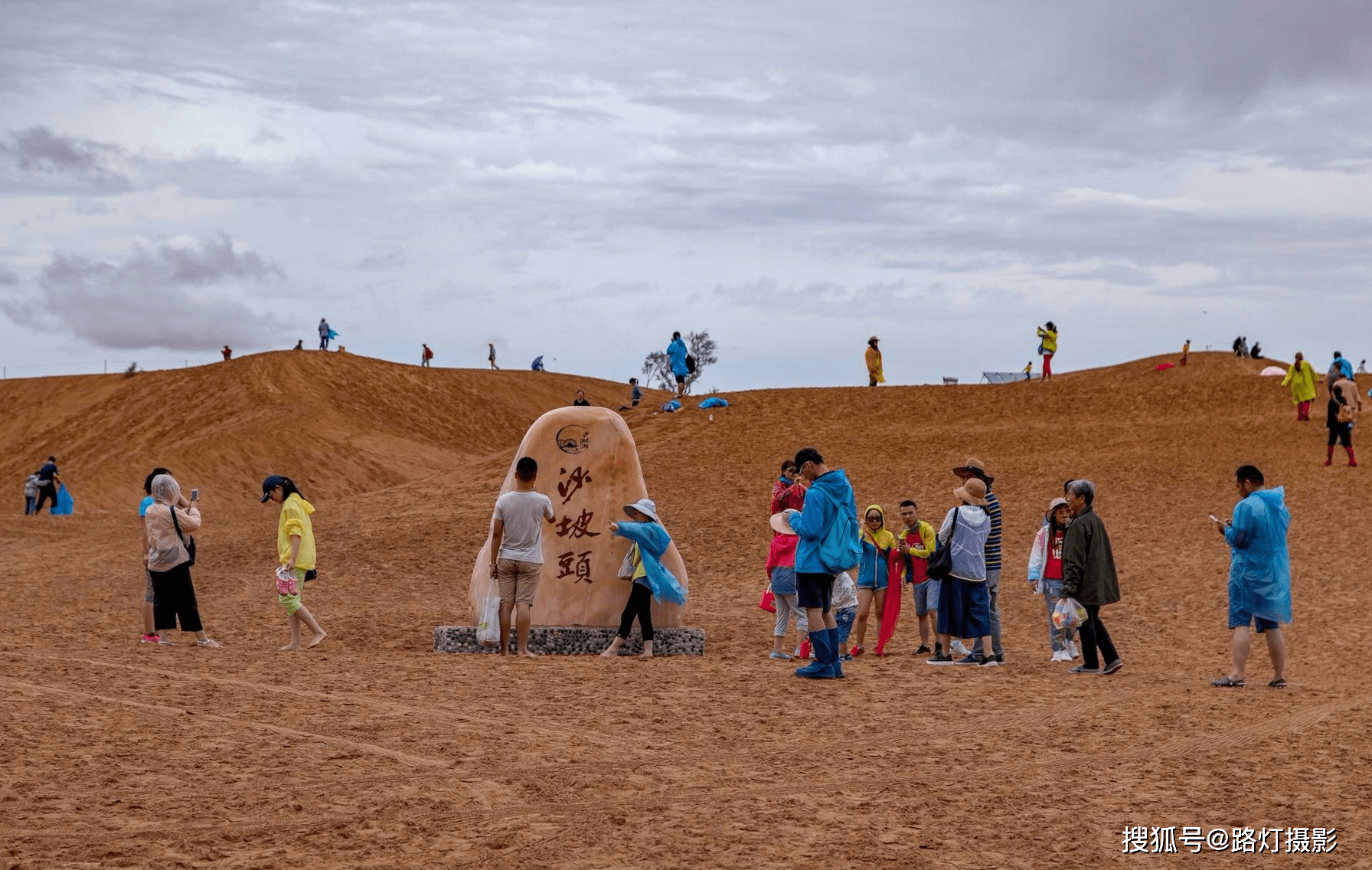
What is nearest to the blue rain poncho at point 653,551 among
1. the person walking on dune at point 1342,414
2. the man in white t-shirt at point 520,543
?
the man in white t-shirt at point 520,543

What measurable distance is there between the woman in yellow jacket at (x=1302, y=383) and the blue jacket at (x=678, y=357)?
1278 centimetres

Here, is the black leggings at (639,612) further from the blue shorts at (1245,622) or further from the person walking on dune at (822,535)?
the blue shorts at (1245,622)

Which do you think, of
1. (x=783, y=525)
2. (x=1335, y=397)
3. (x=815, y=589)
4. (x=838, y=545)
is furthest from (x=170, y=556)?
(x=1335, y=397)

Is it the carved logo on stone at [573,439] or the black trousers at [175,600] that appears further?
the carved logo on stone at [573,439]

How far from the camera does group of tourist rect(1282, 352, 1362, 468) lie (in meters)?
23.5

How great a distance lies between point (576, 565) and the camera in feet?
44.8

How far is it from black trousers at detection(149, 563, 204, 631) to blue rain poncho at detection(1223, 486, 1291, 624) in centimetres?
922

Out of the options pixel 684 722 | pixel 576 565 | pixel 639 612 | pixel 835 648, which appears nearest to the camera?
pixel 684 722

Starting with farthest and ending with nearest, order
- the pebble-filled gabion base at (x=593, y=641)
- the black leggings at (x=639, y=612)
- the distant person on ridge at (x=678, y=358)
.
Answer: the distant person on ridge at (x=678, y=358) < the pebble-filled gabion base at (x=593, y=641) < the black leggings at (x=639, y=612)

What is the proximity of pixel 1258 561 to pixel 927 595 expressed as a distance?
3.27m

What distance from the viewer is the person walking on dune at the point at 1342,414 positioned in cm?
2344

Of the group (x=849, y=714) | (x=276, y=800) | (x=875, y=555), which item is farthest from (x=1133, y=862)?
(x=875, y=555)

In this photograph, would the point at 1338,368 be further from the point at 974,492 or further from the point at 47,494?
the point at 47,494

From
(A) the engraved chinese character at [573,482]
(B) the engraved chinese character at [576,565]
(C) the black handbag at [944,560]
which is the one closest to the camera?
(C) the black handbag at [944,560]
